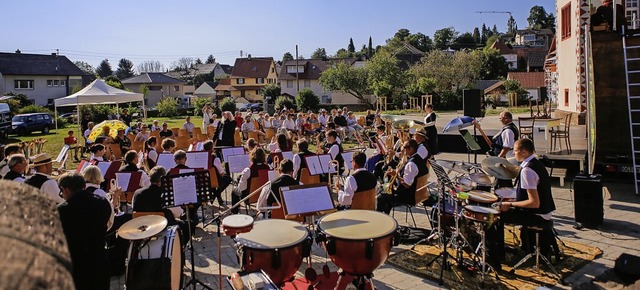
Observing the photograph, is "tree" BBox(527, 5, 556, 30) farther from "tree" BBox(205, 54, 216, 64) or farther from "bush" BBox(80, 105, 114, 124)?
"bush" BBox(80, 105, 114, 124)

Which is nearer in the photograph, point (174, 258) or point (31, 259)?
point (31, 259)

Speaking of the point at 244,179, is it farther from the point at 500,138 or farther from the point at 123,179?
the point at 500,138

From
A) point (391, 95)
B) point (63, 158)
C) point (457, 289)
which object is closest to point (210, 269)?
point (457, 289)

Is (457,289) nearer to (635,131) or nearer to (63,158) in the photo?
(635,131)

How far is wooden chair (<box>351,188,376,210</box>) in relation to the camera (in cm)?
706

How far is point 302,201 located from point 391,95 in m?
47.1

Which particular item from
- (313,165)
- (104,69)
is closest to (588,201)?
(313,165)

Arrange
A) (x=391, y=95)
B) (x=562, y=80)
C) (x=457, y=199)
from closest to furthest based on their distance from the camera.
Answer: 1. (x=457, y=199)
2. (x=562, y=80)
3. (x=391, y=95)

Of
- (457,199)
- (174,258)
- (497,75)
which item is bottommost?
(174,258)

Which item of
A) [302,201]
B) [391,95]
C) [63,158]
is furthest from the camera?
[391,95]

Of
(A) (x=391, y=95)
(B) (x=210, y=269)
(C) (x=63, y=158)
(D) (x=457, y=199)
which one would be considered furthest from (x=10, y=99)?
(D) (x=457, y=199)

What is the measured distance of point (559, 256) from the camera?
22.2ft

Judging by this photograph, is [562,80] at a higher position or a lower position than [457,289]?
higher

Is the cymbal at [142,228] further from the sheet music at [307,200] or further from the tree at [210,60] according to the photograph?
the tree at [210,60]
